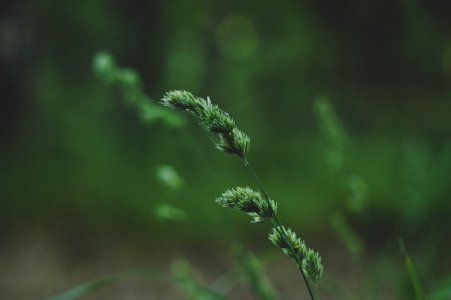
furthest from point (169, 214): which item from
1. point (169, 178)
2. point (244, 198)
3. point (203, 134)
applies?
point (203, 134)

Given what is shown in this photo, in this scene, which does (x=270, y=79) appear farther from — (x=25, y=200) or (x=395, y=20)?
(x=25, y=200)

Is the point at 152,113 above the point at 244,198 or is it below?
above

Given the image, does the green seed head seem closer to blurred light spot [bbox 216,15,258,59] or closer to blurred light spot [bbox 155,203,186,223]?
blurred light spot [bbox 155,203,186,223]

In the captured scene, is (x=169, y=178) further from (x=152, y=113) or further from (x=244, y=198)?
(x=244, y=198)

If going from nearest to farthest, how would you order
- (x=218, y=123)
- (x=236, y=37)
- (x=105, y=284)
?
(x=218, y=123), (x=105, y=284), (x=236, y=37)

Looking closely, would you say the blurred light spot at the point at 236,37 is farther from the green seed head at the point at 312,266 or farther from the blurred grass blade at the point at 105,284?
the green seed head at the point at 312,266

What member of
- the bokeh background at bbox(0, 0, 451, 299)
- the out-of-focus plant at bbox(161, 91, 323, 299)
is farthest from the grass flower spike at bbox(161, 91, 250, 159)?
the bokeh background at bbox(0, 0, 451, 299)

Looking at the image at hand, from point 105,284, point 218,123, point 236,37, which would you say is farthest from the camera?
point 236,37

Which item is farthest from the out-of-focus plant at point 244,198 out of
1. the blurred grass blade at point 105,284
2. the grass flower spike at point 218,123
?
the blurred grass blade at point 105,284
